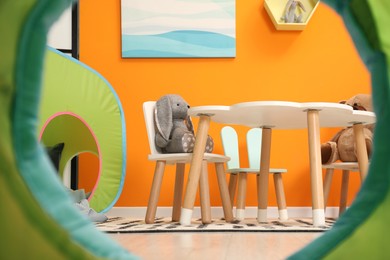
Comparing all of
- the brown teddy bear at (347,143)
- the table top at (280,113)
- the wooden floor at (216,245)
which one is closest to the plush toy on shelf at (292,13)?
the brown teddy bear at (347,143)

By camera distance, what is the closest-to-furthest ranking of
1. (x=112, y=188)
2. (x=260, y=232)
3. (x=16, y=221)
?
1. (x=16, y=221)
2. (x=260, y=232)
3. (x=112, y=188)

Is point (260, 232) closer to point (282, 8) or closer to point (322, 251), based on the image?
point (322, 251)

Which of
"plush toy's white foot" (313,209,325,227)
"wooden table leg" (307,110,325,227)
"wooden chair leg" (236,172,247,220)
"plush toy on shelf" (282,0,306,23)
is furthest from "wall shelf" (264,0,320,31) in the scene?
"plush toy's white foot" (313,209,325,227)

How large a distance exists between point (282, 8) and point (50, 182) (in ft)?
9.83

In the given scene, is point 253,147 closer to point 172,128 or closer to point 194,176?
point 172,128

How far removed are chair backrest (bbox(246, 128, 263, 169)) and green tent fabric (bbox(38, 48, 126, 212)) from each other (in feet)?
2.61

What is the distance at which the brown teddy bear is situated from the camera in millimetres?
2805

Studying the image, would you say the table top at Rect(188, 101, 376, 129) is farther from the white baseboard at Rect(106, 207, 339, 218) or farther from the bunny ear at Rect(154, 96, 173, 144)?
the white baseboard at Rect(106, 207, 339, 218)

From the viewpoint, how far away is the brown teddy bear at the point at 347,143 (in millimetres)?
2805

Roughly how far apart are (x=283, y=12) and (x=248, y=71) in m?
0.44

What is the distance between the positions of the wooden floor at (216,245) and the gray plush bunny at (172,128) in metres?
0.73

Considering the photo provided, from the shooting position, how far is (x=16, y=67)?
48cm

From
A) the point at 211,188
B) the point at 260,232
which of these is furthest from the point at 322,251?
the point at 211,188

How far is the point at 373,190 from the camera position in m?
0.48
